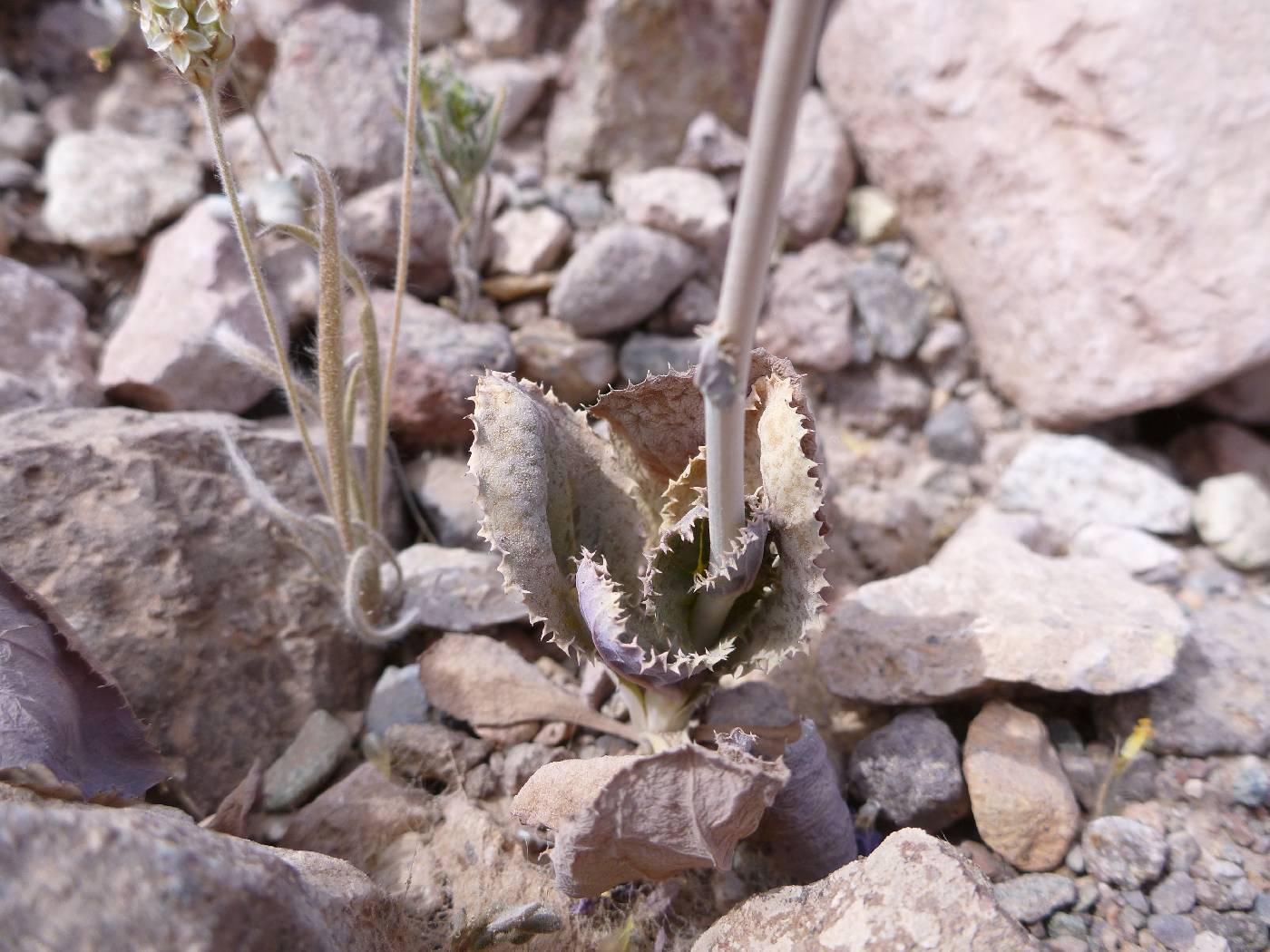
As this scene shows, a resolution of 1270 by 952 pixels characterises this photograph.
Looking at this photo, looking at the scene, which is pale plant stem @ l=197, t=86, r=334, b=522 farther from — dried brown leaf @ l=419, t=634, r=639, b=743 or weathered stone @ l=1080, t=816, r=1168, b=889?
weathered stone @ l=1080, t=816, r=1168, b=889

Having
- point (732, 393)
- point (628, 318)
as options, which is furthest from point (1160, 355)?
point (732, 393)

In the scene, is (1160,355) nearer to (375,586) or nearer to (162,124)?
(375,586)

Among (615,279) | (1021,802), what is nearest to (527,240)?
(615,279)

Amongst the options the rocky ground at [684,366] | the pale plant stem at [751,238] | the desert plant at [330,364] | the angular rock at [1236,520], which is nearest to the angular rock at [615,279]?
the rocky ground at [684,366]

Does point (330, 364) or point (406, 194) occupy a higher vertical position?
point (406, 194)

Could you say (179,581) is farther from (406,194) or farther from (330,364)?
(406,194)

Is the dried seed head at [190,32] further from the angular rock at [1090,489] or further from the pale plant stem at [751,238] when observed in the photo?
the angular rock at [1090,489]
